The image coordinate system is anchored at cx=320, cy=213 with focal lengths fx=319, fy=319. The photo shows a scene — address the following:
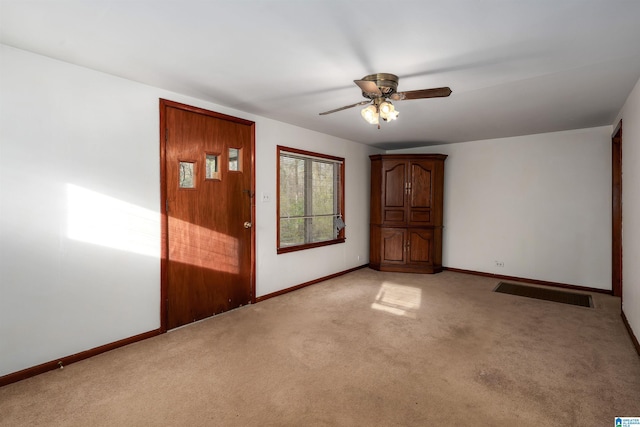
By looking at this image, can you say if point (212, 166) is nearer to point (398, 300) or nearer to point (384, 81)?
point (384, 81)

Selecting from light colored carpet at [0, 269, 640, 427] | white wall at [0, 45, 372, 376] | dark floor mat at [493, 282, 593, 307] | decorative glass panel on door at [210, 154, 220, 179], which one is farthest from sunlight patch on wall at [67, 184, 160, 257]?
dark floor mat at [493, 282, 593, 307]

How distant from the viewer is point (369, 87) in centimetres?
234

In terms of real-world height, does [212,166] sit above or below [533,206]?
above

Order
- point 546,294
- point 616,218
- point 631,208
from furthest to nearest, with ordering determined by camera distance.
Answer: point 546,294
point 616,218
point 631,208

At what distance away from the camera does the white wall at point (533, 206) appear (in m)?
4.44

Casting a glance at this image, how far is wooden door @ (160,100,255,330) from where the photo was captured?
3092 mm

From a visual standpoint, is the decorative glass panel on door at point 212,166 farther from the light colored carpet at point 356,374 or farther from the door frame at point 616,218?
the door frame at point 616,218

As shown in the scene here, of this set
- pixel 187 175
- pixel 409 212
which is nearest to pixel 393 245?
pixel 409 212

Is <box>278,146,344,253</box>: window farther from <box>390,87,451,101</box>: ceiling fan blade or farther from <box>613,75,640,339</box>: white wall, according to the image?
<box>613,75,640,339</box>: white wall

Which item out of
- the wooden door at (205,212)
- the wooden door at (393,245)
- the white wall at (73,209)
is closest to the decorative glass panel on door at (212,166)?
the wooden door at (205,212)

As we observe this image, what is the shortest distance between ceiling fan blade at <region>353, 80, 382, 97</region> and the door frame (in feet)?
12.2

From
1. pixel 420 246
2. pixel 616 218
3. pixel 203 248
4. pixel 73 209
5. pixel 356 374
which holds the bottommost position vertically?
pixel 356 374

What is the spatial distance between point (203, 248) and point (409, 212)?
3593 millimetres

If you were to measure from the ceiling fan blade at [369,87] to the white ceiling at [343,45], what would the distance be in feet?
0.63
